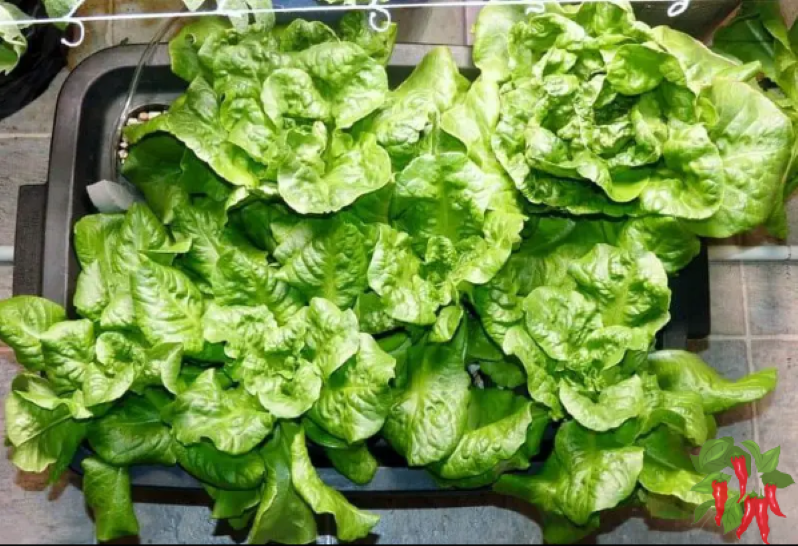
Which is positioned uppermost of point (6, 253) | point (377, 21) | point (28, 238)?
point (377, 21)

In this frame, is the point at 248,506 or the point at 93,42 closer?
the point at 248,506

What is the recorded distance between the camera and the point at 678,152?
2.90 feet

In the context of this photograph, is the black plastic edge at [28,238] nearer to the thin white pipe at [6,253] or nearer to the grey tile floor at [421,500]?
the thin white pipe at [6,253]

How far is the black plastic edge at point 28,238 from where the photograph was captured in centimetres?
100

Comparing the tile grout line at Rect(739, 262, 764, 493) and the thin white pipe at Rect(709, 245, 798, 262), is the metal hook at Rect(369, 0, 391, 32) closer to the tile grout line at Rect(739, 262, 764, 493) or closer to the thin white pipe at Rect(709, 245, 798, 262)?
the thin white pipe at Rect(709, 245, 798, 262)

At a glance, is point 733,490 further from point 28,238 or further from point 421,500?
point 28,238

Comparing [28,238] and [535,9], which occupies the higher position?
[535,9]

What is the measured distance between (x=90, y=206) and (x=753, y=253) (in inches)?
35.9

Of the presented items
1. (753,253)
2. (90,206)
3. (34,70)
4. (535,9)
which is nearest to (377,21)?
(535,9)

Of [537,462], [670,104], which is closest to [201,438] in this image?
[537,462]

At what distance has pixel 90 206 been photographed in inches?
39.3

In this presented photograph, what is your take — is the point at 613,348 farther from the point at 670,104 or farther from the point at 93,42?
the point at 93,42

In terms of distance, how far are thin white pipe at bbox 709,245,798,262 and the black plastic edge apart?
35.3 inches

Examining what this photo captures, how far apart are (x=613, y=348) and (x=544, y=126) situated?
0.24 metres
